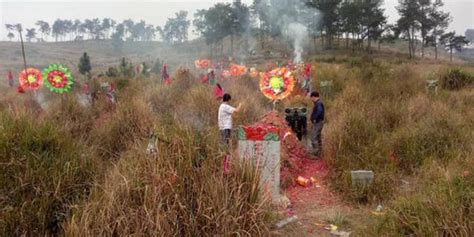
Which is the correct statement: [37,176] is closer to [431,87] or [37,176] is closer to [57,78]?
[57,78]

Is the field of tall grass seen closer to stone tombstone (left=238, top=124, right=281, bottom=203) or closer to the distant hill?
stone tombstone (left=238, top=124, right=281, bottom=203)

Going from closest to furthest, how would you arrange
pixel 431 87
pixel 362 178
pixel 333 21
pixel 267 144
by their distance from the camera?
1. pixel 267 144
2. pixel 362 178
3. pixel 431 87
4. pixel 333 21

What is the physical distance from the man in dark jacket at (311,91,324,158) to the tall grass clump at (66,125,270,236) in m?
4.51

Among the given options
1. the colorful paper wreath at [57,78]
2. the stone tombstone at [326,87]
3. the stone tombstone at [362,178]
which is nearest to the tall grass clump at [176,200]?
the stone tombstone at [362,178]

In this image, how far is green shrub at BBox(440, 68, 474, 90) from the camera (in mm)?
15937

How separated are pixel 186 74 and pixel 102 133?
28.3 ft

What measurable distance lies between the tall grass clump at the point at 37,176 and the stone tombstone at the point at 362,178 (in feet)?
11.4

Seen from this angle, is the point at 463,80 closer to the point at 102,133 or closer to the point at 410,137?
the point at 410,137

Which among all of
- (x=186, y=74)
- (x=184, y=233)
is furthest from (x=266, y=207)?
(x=186, y=74)

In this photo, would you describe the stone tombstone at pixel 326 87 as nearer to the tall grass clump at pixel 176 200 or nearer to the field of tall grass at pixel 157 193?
the field of tall grass at pixel 157 193

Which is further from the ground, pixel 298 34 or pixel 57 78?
pixel 298 34

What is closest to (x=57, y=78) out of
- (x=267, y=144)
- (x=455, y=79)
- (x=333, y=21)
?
(x=267, y=144)

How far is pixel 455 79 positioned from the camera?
53.0 ft

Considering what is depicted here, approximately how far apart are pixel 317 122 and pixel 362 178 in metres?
2.43
